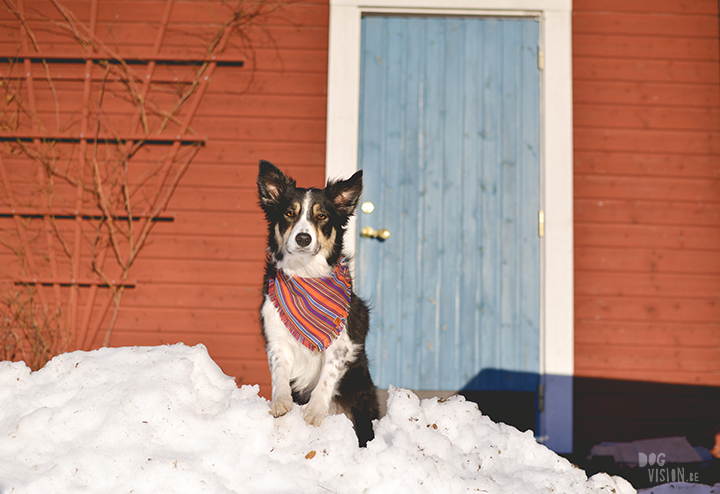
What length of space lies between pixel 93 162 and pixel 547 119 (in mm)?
3597

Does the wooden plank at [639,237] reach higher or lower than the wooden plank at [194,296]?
higher

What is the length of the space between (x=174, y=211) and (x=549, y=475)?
3.25 metres

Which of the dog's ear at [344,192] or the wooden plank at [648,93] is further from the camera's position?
the wooden plank at [648,93]

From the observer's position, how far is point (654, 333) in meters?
4.00

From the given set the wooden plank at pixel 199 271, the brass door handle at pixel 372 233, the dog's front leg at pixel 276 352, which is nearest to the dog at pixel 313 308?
the dog's front leg at pixel 276 352

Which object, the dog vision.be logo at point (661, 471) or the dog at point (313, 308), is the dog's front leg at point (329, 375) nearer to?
the dog at point (313, 308)

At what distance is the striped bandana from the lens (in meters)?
2.26

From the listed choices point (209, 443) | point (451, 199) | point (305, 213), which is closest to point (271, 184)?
point (305, 213)

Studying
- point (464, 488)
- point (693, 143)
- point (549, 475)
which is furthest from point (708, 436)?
point (464, 488)

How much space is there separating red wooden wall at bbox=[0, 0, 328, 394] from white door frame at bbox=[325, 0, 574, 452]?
17 centimetres

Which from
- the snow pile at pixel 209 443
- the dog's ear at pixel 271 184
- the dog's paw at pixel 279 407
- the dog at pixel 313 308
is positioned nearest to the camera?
the snow pile at pixel 209 443

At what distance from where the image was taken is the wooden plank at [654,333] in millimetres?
3988

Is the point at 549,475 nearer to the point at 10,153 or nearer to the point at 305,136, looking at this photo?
the point at 305,136

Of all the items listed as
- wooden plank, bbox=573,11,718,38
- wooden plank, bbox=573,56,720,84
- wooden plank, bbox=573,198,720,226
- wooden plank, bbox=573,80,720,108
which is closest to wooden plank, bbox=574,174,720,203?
wooden plank, bbox=573,198,720,226
